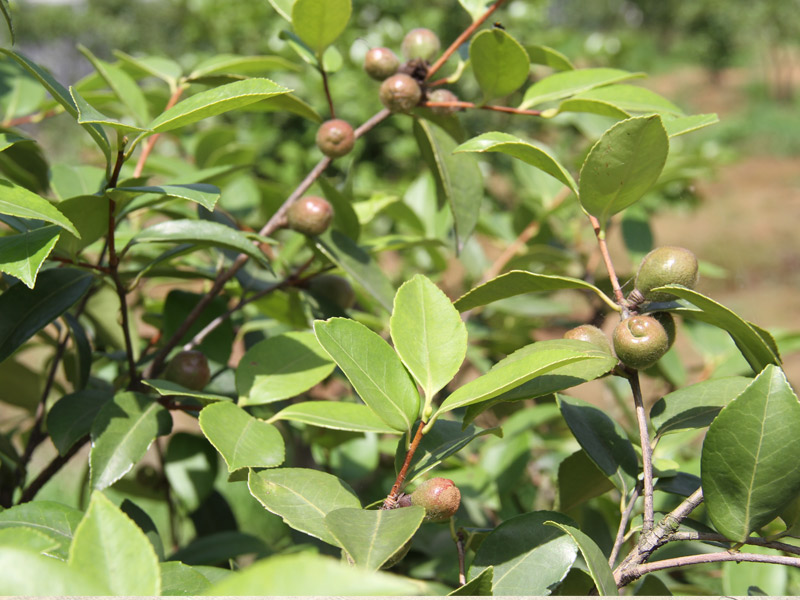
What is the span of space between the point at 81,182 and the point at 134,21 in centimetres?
1697

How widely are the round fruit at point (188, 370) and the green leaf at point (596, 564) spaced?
15.6 inches

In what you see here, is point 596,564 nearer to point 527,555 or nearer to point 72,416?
point 527,555

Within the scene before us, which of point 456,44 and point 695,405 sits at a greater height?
point 456,44

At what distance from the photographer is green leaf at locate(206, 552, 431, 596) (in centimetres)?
23

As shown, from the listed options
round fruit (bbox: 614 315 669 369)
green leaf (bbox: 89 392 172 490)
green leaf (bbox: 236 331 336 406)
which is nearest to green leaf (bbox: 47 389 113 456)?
green leaf (bbox: 89 392 172 490)

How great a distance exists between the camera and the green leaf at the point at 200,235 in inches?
26.3

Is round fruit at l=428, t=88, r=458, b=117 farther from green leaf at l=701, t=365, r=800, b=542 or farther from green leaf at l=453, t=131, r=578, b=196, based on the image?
green leaf at l=701, t=365, r=800, b=542

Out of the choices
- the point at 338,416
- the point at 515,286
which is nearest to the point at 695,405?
the point at 515,286

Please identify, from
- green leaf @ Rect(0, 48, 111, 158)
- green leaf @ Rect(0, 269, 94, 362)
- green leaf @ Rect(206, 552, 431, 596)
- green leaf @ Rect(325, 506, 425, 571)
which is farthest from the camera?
green leaf @ Rect(0, 269, 94, 362)

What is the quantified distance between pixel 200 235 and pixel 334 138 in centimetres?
22

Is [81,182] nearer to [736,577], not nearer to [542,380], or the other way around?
[542,380]

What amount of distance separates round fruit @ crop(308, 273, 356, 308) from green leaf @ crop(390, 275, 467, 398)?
1.13 ft

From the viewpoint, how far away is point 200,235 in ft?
2.20

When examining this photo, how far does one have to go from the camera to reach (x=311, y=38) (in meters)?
0.82
